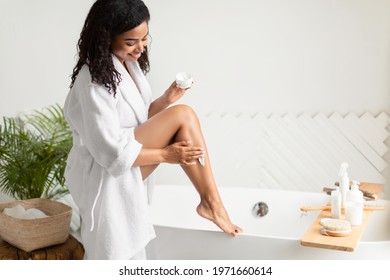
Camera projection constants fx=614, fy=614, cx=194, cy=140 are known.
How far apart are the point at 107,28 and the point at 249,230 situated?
1.47 metres

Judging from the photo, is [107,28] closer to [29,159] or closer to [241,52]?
[29,159]

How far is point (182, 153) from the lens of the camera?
1.98 metres

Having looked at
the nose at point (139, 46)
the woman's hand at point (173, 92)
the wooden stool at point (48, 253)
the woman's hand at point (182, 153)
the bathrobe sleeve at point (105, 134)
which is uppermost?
the nose at point (139, 46)

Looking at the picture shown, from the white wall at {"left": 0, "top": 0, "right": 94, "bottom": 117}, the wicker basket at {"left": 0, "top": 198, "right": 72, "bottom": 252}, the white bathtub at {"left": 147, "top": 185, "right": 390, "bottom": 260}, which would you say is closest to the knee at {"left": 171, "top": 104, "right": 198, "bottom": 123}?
the white bathtub at {"left": 147, "top": 185, "right": 390, "bottom": 260}

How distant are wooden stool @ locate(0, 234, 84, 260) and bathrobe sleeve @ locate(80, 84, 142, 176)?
574mm

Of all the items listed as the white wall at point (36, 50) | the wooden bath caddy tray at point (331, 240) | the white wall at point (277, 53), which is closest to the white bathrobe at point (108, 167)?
the wooden bath caddy tray at point (331, 240)

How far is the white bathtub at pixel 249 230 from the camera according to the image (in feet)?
6.97

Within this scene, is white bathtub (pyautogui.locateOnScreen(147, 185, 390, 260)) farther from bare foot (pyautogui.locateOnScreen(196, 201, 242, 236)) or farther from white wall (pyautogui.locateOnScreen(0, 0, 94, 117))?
white wall (pyautogui.locateOnScreen(0, 0, 94, 117))

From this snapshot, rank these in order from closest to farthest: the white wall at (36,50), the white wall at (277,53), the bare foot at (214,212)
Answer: the bare foot at (214,212) < the white wall at (36,50) < the white wall at (277,53)

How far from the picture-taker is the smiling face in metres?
1.90

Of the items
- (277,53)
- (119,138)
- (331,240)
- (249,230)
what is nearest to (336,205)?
(331,240)

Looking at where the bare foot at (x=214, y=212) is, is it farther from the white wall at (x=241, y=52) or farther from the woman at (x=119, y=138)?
the white wall at (x=241, y=52)

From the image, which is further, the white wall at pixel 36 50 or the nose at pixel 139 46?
the white wall at pixel 36 50
